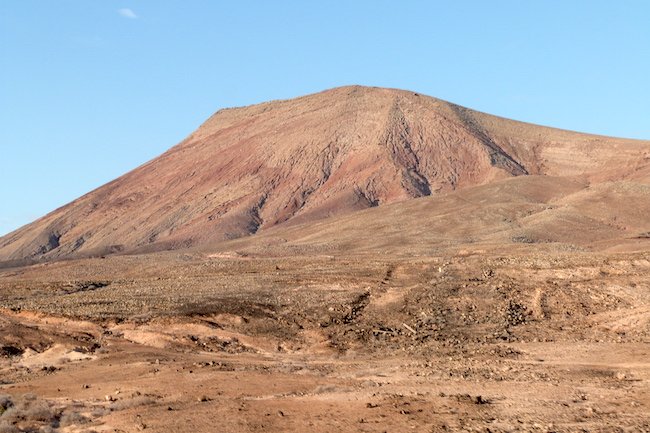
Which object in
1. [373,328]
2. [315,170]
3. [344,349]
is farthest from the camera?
[315,170]

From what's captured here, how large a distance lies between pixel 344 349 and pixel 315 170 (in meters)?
76.0

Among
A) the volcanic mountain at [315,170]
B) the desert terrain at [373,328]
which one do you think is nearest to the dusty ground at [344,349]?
the desert terrain at [373,328]

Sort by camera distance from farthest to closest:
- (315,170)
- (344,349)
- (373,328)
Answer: (315,170) < (373,328) < (344,349)

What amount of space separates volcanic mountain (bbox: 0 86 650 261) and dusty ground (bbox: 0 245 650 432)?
161 ft

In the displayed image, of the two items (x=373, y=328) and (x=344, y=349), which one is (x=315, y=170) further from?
(x=344, y=349)

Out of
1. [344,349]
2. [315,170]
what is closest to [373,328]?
[344,349]

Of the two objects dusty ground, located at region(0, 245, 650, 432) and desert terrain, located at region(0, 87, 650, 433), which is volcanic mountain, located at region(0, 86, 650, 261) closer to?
desert terrain, located at region(0, 87, 650, 433)

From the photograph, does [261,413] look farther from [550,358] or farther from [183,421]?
[550,358]

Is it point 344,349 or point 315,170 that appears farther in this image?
point 315,170

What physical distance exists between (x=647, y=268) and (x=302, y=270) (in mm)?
15026

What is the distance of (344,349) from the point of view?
2328 centimetres

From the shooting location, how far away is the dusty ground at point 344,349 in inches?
577

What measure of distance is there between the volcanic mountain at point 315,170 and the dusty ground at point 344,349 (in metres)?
49.2

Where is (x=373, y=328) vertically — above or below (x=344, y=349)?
above
